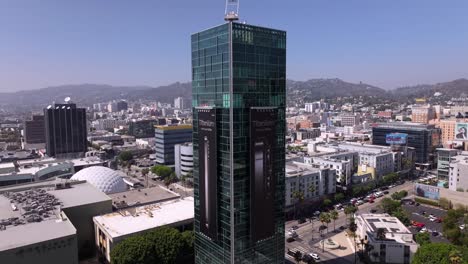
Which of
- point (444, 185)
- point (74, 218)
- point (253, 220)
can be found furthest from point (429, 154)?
point (74, 218)

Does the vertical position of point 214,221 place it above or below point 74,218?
above

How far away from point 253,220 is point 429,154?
11337 centimetres

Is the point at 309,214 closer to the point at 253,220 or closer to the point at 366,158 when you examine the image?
the point at 366,158

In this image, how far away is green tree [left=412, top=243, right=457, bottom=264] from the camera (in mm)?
44922

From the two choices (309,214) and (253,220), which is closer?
(253,220)

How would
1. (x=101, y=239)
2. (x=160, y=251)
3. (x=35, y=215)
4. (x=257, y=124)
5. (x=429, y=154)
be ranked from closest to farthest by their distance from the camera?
1. (x=257, y=124)
2. (x=160, y=251)
3. (x=35, y=215)
4. (x=101, y=239)
5. (x=429, y=154)

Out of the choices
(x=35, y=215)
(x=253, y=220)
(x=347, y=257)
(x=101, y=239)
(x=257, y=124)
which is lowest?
(x=347, y=257)

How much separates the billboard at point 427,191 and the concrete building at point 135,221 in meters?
64.0

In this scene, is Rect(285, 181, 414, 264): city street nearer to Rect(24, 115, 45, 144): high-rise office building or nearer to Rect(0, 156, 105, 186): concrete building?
Rect(0, 156, 105, 186): concrete building

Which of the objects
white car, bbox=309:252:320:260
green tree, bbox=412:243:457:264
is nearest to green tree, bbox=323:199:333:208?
white car, bbox=309:252:320:260

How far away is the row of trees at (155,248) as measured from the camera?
48625 millimetres

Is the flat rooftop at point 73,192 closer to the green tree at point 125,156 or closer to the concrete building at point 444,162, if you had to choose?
the green tree at point 125,156

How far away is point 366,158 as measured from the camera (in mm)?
110312

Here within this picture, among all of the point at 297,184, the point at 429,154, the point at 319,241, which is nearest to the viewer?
the point at 319,241
